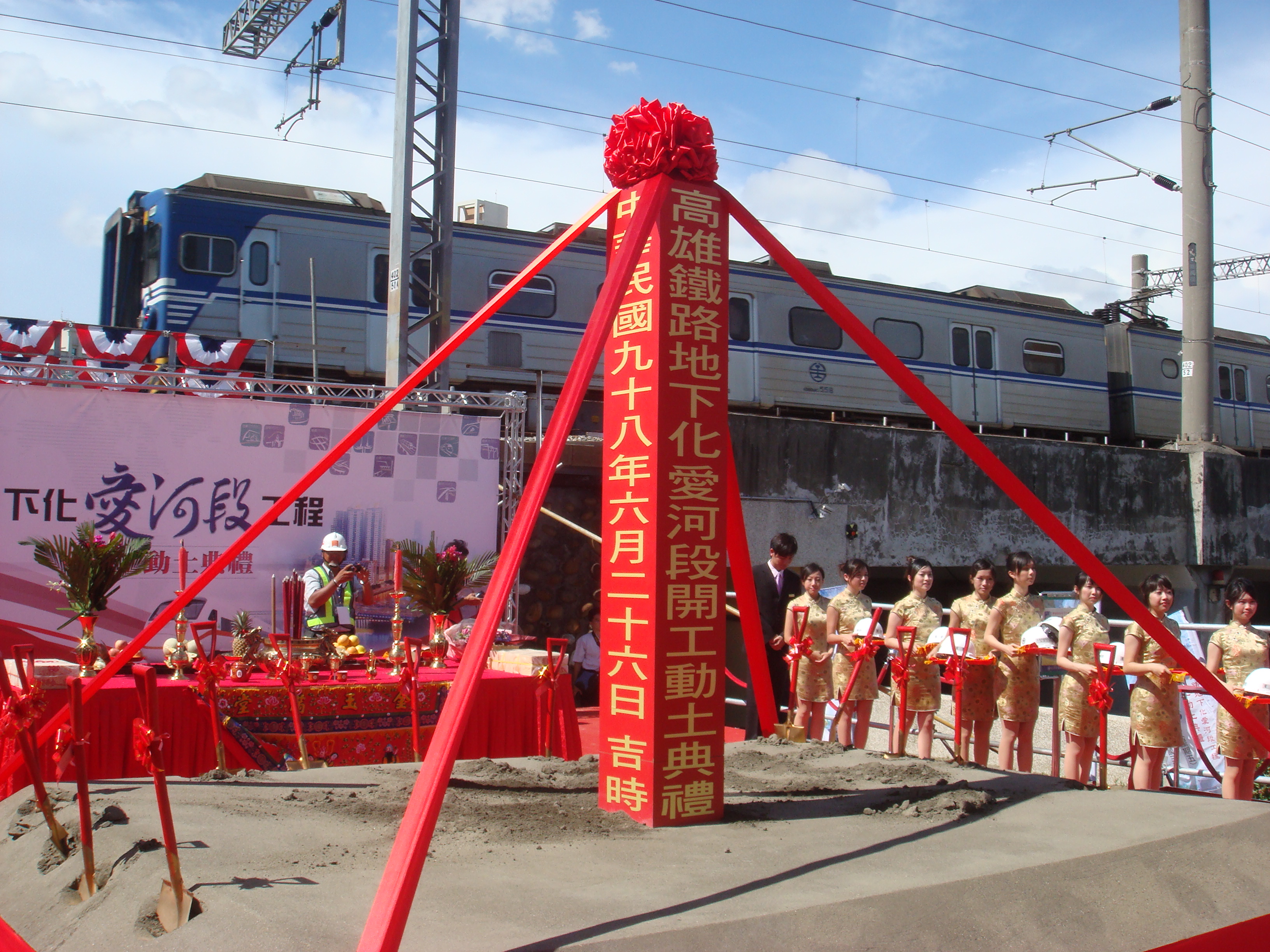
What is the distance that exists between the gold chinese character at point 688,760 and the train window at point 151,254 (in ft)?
30.4

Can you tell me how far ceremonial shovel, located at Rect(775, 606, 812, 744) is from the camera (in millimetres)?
5023

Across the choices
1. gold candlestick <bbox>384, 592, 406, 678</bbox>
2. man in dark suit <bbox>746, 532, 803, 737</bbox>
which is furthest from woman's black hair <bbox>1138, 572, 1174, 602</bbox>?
gold candlestick <bbox>384, 592, 406, 678</bbox>

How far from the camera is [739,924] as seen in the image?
2.36 meters

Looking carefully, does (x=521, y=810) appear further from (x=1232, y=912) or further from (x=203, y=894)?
(x=1232, y=912)

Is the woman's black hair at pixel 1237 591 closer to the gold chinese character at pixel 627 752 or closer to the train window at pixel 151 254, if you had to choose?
the gold chinese character at pixel 627 752

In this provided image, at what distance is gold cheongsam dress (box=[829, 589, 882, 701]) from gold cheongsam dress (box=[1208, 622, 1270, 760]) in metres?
1.75

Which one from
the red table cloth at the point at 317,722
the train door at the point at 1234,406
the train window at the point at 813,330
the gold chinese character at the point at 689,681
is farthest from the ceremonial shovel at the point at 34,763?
the train door at the point at 1234,406

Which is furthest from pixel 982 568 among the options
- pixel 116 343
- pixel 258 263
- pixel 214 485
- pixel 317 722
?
pixel 258 263

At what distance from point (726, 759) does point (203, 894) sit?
264 cm

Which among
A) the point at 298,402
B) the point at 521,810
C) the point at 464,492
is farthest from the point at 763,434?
the point at 521,810

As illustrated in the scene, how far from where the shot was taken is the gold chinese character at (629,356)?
3.76 metres

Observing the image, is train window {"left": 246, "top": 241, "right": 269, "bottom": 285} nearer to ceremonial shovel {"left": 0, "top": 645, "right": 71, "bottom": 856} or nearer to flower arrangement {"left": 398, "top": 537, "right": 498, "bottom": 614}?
flower arrangement {"left": 398, "top": 537, "right": 498, "bottom": 614}

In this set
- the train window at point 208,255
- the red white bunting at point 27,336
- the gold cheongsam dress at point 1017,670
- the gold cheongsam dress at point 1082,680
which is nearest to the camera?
the gold cheongsam dress at point 1082,680

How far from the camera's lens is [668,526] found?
12.0 ft
